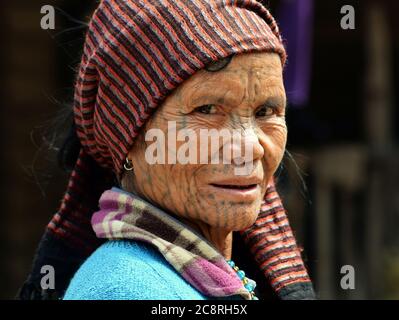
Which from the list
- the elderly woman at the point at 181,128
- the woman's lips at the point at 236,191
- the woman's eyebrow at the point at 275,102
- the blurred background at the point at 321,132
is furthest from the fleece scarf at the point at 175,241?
the blurred background at the point at 321,132

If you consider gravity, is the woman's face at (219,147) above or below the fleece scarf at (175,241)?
above

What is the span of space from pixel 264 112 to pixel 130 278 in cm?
53

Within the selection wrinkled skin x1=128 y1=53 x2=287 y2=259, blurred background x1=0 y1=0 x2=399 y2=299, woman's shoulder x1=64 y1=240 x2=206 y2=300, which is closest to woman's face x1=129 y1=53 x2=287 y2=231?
wrinkled skin x1=128 y1=53 x2=287 y2=259

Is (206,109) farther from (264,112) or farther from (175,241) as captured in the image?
(175,241)

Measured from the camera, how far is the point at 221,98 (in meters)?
1.94

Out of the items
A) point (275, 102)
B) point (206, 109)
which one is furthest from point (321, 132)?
point (206, 109)

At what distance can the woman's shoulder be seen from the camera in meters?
1.80

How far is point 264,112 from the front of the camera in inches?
80.7

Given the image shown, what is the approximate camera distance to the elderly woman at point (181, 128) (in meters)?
1.91

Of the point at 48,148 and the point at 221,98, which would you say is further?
the point at 48,148

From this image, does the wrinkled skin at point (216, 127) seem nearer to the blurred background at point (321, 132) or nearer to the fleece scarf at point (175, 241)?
the fleece scarf at point (175, 241)

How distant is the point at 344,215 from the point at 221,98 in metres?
5.80
